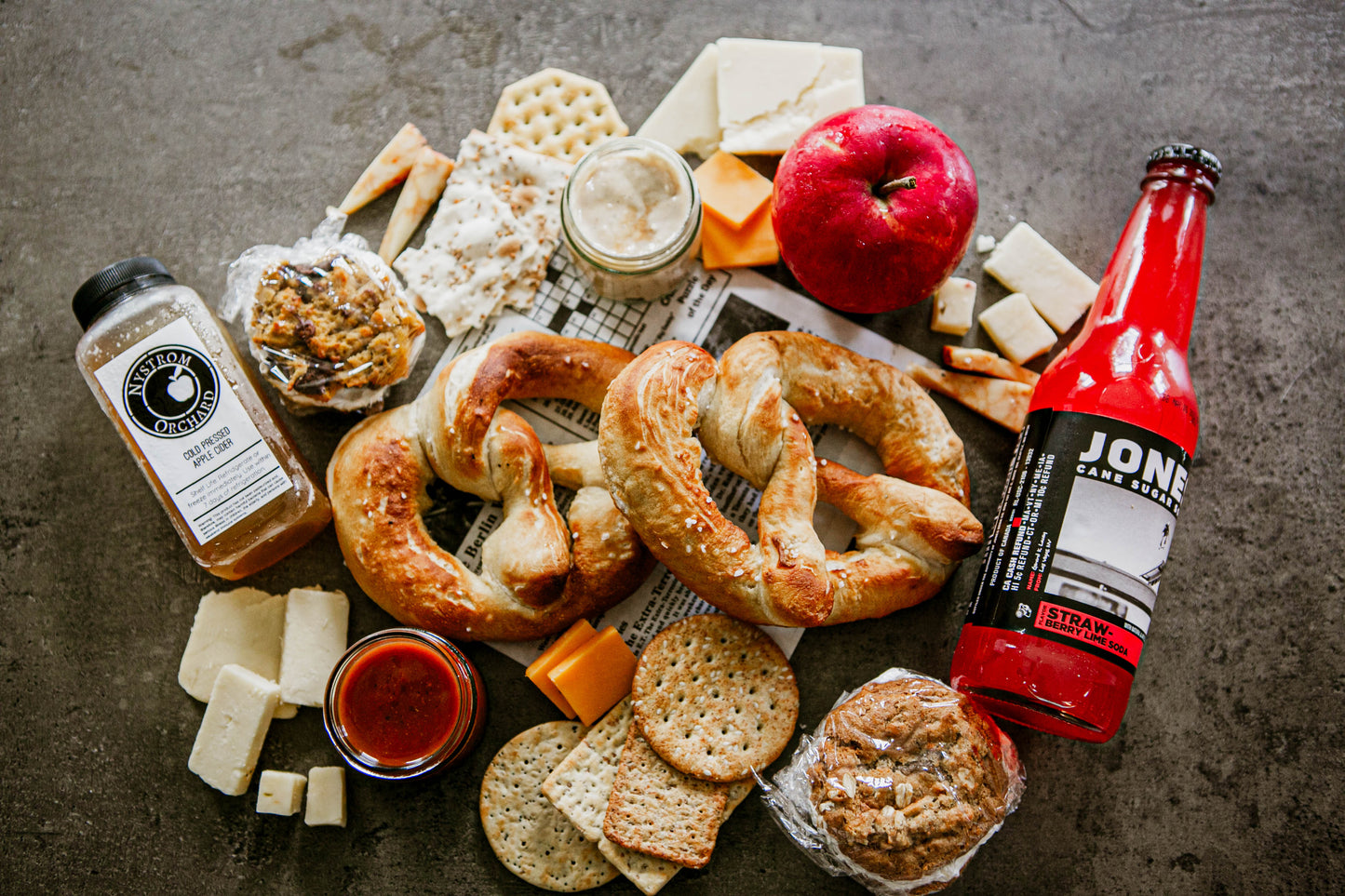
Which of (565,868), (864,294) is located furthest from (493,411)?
(565,868)

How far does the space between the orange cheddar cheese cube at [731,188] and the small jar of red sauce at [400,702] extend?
1.02 metres

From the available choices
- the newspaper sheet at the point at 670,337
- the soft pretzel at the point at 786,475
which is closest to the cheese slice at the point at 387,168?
the newspaper sheet at the point at 670,337

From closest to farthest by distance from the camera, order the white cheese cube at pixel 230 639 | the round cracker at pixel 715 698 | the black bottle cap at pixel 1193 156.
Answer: the black bottle cap at pixel 1193 156, the round cracker at pixel 715 698, the white cheese cube at pixel 230 639

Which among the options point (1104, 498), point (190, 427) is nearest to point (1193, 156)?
point (1104, 498)

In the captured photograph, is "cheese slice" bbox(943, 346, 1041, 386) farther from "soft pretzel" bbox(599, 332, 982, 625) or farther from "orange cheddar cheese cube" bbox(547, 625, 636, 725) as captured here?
"orange cheddar cheese cube" bbox(547, 625, 636, 725)

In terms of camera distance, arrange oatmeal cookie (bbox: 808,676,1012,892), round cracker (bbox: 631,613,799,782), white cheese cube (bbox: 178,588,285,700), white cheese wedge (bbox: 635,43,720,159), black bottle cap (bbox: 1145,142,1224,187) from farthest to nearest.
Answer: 1. white cheese wedge (bbox: 635,43,720,159)
2. white cheese cube (bbox: 178,588,285,700)
3. round cracker (bbox: 631,613,799,782)
4. black bottle cap (bbox: 1145,142,1224,187)
5. oatmeal cookie (bbox: 808,676,1012,892)

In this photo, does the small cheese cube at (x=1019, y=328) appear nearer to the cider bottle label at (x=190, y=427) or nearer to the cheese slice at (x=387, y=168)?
the cheese slice at (x=387, y=168)

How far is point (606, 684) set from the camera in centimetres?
157

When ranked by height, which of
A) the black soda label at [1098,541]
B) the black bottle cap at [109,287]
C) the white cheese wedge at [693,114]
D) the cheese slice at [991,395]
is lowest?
the black bottle cap at [109,287]

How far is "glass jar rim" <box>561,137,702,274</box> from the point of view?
1.53m

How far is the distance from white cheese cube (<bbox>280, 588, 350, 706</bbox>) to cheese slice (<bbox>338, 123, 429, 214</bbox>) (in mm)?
827

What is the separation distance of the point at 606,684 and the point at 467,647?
304 millimetres

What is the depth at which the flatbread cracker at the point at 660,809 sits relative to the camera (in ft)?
4.87

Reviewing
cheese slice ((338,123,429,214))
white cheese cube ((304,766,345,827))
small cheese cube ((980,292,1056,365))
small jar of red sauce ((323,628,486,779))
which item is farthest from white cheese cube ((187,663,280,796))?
small cheese cube ((980,292,1056,365))
